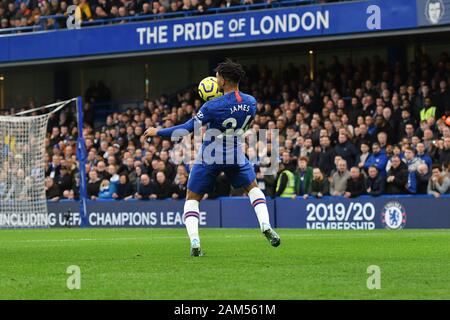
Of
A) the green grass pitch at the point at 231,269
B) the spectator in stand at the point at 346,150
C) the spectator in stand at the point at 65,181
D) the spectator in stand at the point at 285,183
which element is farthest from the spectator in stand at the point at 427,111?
the spectator in stand at the point at 65,181

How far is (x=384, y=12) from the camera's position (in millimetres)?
27922

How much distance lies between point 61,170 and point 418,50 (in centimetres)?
1110

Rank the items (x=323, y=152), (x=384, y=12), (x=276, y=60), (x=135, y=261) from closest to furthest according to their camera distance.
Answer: (x=135, y=261) < (x=323, y=152) < (x=384, y=12) < (x=276, y=60)

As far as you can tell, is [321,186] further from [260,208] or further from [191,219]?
[191,219]

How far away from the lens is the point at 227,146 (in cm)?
1340

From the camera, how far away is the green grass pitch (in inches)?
348

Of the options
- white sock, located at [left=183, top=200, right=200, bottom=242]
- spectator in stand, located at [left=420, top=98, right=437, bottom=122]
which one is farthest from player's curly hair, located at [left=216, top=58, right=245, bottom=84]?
spectator in stand, located at [left=420, top=98, right=437, bottom=122]

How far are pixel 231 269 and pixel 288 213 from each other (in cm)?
1459

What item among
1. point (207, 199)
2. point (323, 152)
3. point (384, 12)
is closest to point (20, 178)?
point (207, 199)

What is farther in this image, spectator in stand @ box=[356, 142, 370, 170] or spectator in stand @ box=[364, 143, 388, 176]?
spectator in stand @ box=[356, 142, 370, 170]

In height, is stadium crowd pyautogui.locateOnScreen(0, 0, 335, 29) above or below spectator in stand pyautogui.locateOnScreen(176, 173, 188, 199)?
above

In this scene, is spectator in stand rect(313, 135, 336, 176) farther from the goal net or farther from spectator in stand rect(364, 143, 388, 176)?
the goal net

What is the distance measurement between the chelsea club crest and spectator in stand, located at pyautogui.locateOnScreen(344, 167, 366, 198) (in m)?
0.68

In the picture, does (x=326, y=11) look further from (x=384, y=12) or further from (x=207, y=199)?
(x=207, y=199)
